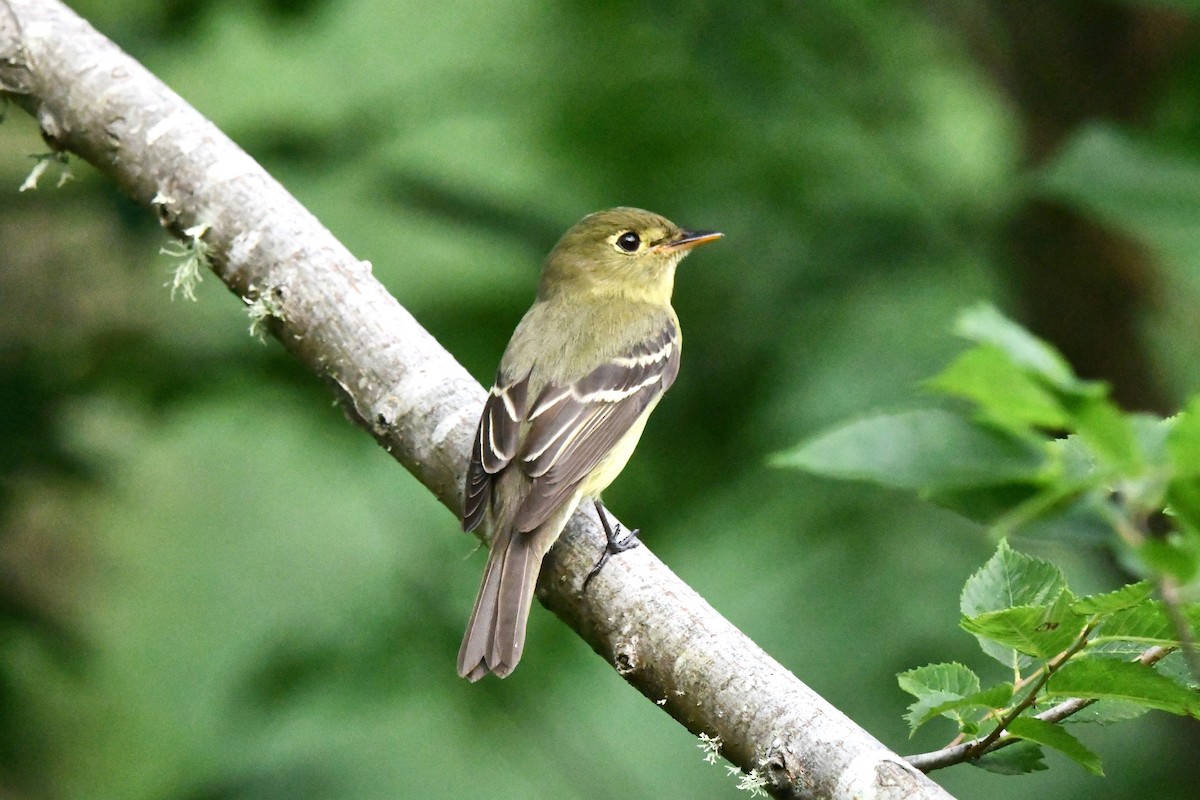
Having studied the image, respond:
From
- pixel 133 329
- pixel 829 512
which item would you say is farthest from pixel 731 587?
pixel 133 329

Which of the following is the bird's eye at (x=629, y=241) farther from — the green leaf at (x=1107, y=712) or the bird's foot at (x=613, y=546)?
the green leaf at (x=1107, y=712)

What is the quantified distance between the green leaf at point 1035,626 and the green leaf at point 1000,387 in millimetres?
678

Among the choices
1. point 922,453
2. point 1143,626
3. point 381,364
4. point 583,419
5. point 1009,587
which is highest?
point 583,419

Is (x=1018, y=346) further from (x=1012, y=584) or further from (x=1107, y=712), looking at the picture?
(x=1107, y=712)

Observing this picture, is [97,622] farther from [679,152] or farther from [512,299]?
[679,152]

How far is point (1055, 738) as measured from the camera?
6.75 ft

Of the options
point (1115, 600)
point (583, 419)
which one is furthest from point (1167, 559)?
point (583, 419)

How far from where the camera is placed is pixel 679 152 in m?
5.46

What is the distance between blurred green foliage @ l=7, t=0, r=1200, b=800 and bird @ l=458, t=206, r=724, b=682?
0.25 m

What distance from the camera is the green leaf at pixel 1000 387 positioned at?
1.25 meters

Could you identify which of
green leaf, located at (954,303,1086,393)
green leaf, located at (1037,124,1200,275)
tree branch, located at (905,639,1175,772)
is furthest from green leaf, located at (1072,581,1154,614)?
green leaf, located at (1037,124,1200,275)

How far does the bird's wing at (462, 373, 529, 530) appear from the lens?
11.8 feet

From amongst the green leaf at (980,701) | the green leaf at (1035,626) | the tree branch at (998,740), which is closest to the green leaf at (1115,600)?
the green leaf at (1035,626)

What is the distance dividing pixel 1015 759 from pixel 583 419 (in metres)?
2.27
